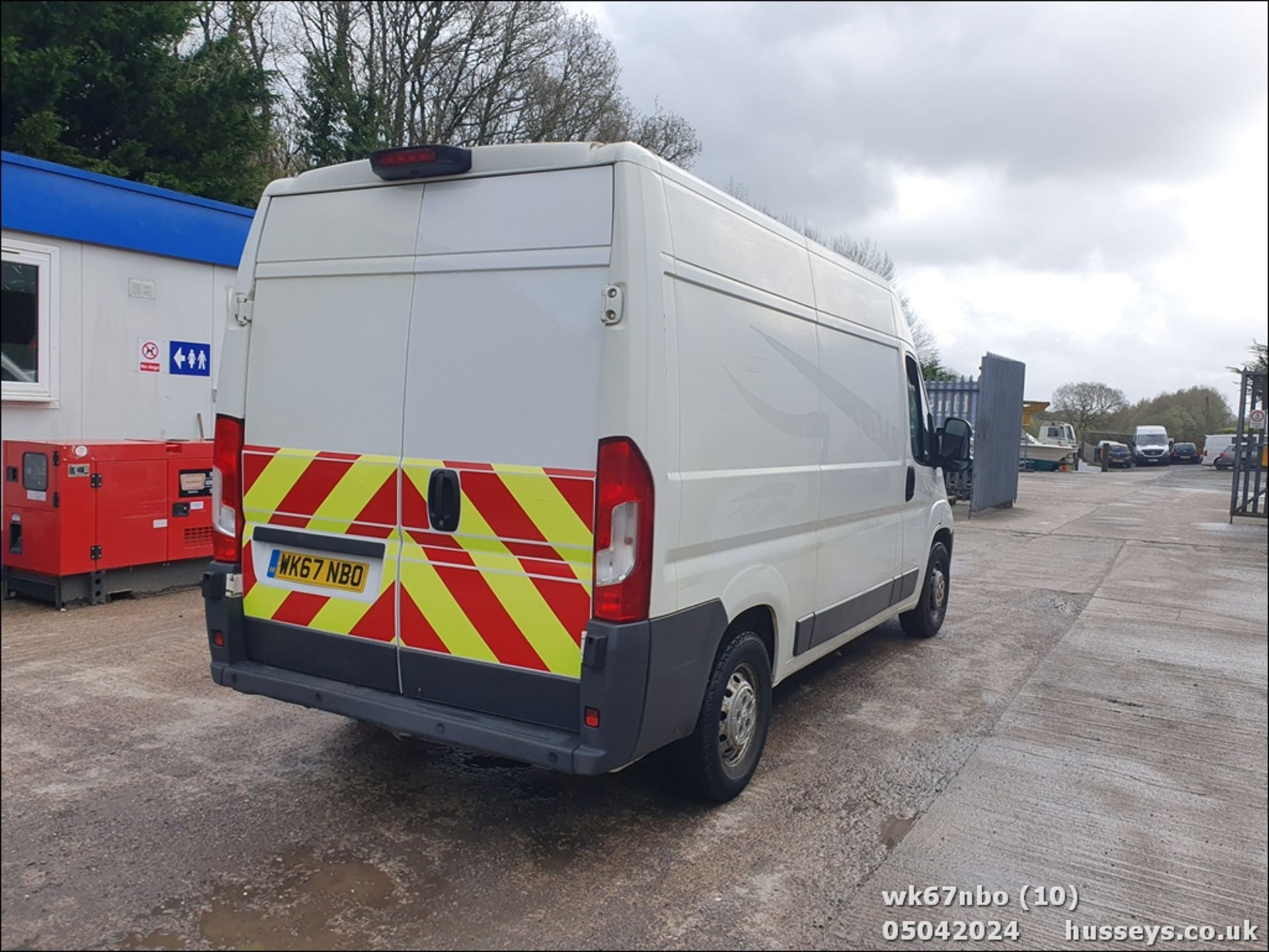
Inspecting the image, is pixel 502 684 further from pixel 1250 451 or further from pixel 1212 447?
pixel 1250 451

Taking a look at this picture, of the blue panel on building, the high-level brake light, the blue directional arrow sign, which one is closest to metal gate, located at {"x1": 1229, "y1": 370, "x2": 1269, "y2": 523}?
the high-level brake light

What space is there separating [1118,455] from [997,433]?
1301cm

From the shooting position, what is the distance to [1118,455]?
5.28m

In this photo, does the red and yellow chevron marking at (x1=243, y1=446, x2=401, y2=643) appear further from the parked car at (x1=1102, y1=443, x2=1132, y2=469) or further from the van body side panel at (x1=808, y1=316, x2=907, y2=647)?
the parked car at (x1=1102, y1=443, x2=1132, y2=469)

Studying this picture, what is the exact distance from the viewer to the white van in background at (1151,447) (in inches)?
144

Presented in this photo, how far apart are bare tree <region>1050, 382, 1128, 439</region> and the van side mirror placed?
1.99 m

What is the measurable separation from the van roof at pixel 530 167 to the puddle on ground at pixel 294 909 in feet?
8.43

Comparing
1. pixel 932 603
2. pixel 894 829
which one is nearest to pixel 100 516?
pixel 894 829

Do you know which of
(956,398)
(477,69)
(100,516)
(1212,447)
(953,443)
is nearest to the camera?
(1212,447)

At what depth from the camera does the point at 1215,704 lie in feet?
18.1

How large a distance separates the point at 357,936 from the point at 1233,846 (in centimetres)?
333

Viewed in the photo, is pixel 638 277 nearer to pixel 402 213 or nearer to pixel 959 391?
pixel 402 213

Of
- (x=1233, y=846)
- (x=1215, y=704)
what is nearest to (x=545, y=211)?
(x=1233, y=846)

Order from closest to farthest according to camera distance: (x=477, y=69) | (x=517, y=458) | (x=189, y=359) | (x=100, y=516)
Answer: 1. (x=517, y=458)
2. (x=100, y=516)
3. (x=189, y=359)
4. (x=477, y=69)
